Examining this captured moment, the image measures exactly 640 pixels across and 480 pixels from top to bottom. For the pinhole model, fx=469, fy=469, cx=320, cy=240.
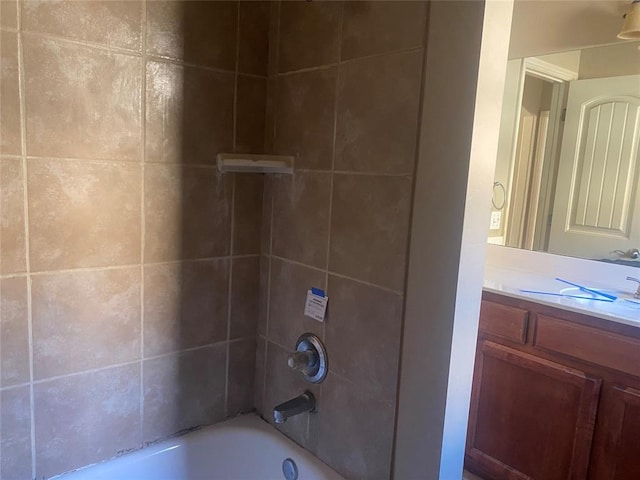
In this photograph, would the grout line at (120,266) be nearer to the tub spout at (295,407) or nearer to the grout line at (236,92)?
the grout line at (236,92)

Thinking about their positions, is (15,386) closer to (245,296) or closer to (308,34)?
(245,296)

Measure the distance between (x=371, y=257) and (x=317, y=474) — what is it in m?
0.63

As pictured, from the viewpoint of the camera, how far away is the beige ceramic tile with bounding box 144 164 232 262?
4.21 ft

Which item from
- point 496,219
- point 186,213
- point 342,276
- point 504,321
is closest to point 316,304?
point 342,276

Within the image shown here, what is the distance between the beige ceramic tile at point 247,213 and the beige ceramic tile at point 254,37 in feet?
1.08

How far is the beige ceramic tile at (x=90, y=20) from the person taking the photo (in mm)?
1062

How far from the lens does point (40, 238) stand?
3.68ft

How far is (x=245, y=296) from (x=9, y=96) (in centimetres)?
82

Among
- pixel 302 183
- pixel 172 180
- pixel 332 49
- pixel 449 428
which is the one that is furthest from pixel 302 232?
pixel 449 428

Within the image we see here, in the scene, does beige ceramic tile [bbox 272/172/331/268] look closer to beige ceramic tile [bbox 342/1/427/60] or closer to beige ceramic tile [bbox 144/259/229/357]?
beige ceramic tile [bbox 144/259/229/357]

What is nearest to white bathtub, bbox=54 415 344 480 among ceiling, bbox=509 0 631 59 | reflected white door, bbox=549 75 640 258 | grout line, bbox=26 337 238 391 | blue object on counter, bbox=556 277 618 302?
grout line, bbox=26 337 238 391

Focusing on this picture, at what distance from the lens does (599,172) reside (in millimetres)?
2191

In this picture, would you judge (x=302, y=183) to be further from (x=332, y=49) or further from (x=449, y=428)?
(x=449, y=428)

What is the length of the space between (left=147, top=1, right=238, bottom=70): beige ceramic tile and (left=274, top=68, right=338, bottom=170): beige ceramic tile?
0.19 m
